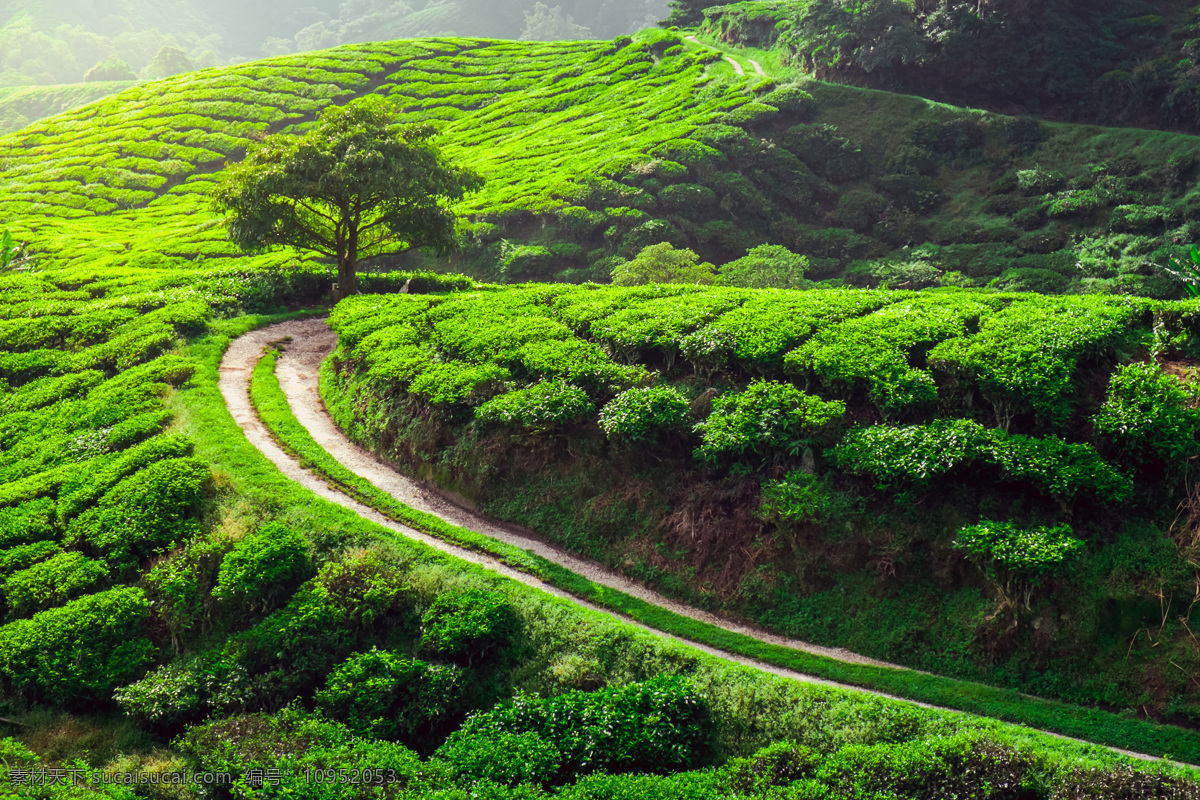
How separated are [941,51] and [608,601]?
173 ft

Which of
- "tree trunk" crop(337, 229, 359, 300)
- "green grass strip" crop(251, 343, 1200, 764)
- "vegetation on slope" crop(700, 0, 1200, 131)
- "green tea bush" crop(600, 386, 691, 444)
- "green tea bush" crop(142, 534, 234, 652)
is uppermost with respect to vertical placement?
"vegetation on slope" crop(700, 0, 1200, 131)

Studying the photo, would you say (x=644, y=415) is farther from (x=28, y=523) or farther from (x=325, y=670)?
(x=28, y=523)

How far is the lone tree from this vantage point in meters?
28.3

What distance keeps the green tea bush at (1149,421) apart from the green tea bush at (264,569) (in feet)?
52.8

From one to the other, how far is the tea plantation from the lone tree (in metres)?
6.28

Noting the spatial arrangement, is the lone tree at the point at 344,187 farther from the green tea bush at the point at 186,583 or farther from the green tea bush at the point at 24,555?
the green tea bush at the point at 186,583

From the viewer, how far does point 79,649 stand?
46.9 feet


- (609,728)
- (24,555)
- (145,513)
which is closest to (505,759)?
(609,728)

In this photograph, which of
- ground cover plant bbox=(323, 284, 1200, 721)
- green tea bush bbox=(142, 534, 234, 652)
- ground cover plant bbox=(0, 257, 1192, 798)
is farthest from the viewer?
green tea bush bbox=(142, 534, 234, 652)

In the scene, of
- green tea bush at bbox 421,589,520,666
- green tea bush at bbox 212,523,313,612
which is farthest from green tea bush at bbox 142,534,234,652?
green tea bush at bbox 421,589,520,666

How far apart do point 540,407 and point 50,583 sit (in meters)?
11.0

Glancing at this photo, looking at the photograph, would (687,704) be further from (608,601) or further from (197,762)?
(197,762)

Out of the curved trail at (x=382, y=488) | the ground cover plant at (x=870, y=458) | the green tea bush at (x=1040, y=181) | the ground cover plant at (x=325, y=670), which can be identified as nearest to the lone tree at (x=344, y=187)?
the curved trail at (x=382, y=488)

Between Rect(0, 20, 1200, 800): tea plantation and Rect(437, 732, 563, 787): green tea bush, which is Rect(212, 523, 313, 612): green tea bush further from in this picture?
Rect(437, 732, 563, 787): green tea bush
